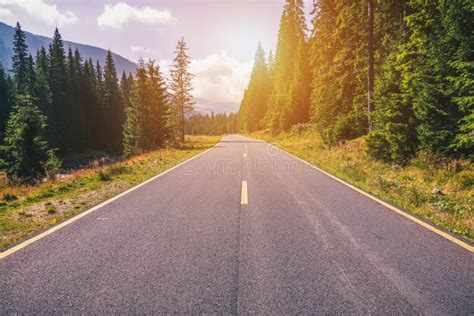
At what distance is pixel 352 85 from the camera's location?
20.7 metres

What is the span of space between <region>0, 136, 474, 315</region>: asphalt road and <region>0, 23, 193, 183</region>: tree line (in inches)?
402

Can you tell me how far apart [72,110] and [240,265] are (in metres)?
49.0

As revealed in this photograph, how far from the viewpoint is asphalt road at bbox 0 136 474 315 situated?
2582mm

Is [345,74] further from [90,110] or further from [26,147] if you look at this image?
[90,110]

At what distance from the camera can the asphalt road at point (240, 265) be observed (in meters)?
2.58

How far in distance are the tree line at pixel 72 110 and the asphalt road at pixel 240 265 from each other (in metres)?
10.2

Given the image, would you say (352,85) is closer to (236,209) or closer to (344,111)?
(344,111)

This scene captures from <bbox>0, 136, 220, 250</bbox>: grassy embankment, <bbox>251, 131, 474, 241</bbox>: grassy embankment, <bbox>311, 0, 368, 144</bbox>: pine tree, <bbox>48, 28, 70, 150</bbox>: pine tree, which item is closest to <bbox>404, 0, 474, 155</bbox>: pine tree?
<bbox>251, 131, 474, 241</bbox>: grassy embankment

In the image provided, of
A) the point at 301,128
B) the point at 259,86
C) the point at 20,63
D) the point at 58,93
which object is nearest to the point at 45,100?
the point at 58,93

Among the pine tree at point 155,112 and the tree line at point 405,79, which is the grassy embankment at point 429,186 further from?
the pine tree at point 155,112

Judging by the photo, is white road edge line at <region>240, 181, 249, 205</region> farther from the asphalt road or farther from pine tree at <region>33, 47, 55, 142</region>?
pine tree at <region>33, 47, 55, 142</region>

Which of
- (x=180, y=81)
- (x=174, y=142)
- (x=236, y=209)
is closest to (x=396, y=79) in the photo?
(x=236, y=209)

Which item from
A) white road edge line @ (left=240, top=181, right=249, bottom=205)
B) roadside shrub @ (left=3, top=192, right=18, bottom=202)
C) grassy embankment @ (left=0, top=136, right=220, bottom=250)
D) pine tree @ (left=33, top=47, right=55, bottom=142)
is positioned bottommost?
roadside shrub @ (left=3, top=192, right=18, bottom=202)

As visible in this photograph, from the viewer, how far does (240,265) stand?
10.8ft
